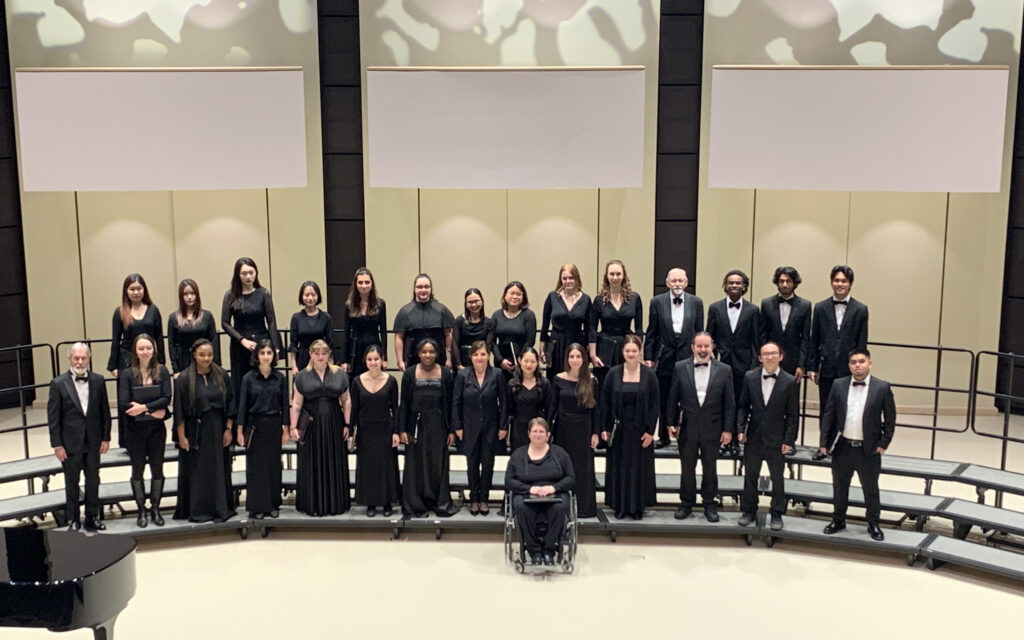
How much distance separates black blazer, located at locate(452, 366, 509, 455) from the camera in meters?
7.65

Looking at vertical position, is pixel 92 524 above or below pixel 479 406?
below

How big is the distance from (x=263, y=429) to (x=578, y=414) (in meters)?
2.30

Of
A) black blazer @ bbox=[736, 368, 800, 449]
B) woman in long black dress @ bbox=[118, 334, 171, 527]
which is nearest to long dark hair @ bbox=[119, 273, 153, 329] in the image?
woman in long black dress @ bbox=[118, 334, 171, 527]

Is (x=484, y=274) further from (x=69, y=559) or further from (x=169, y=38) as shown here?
(x=69, y=559)

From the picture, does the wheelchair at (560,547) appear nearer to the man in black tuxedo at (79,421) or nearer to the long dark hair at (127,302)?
the man in black tuxedo at (79,421)


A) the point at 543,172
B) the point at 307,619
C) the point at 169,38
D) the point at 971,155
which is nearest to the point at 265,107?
the point at 169,38

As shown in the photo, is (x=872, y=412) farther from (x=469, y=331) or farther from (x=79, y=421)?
(x=79, y=421)

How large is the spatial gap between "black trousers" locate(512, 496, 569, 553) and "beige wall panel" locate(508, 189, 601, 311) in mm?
3892

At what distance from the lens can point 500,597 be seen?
676 centimetres

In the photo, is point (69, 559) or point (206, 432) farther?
point (206, 432)

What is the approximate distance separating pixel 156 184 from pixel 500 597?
18.3ft

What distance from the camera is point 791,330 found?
812cm

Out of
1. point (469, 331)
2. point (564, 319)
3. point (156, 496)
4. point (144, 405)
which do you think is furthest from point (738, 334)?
point (156, 496)

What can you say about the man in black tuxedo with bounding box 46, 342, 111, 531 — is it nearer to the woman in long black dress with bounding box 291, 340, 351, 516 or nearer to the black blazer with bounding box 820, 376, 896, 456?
the woman in long black dress with bounding box 291, 340, 351, 516
